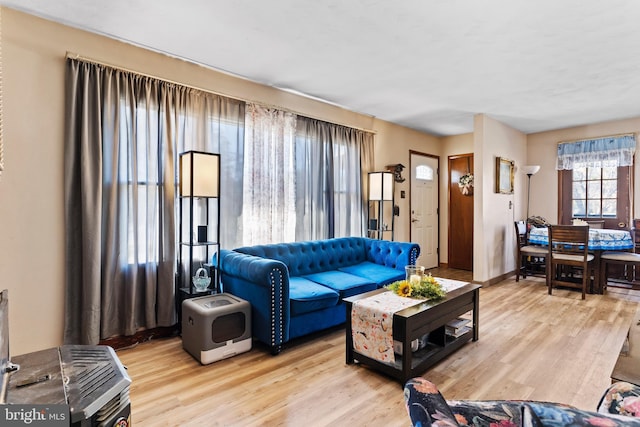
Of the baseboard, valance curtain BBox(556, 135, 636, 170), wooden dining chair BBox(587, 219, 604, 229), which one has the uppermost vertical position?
valance curtain BBox(556, 135, 636, 170)

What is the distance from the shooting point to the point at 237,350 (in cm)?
269

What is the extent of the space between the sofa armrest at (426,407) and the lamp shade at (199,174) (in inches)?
96.2

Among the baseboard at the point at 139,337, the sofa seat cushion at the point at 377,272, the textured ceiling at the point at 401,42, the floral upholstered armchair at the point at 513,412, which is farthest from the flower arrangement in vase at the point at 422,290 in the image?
the baseboard at the point at 139,337

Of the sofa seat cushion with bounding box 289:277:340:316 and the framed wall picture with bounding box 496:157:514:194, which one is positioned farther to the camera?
the framed wall picture with bounding box 496:157:514:194

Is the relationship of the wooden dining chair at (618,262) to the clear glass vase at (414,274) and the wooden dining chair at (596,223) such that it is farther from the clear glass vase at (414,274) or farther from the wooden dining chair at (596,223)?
the clear glass vase at (414,274)

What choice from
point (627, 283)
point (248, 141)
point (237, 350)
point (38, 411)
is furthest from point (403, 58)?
point (627, 283)

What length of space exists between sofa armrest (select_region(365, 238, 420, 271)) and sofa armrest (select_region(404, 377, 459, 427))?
3072 mm

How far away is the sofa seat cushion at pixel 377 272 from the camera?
3555mm

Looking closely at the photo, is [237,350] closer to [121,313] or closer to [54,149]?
[121,313]

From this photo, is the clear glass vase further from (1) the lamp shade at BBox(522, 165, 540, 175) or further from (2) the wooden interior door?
(1) the lamp shade at BBox(522, 165, 540, 175)

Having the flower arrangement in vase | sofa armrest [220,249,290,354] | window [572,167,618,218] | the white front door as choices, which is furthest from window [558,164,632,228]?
sofa armrest [220,249,290,354]

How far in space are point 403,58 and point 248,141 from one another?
5.74ft

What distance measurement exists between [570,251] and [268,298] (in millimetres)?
4286

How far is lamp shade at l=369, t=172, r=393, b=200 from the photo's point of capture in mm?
4770
